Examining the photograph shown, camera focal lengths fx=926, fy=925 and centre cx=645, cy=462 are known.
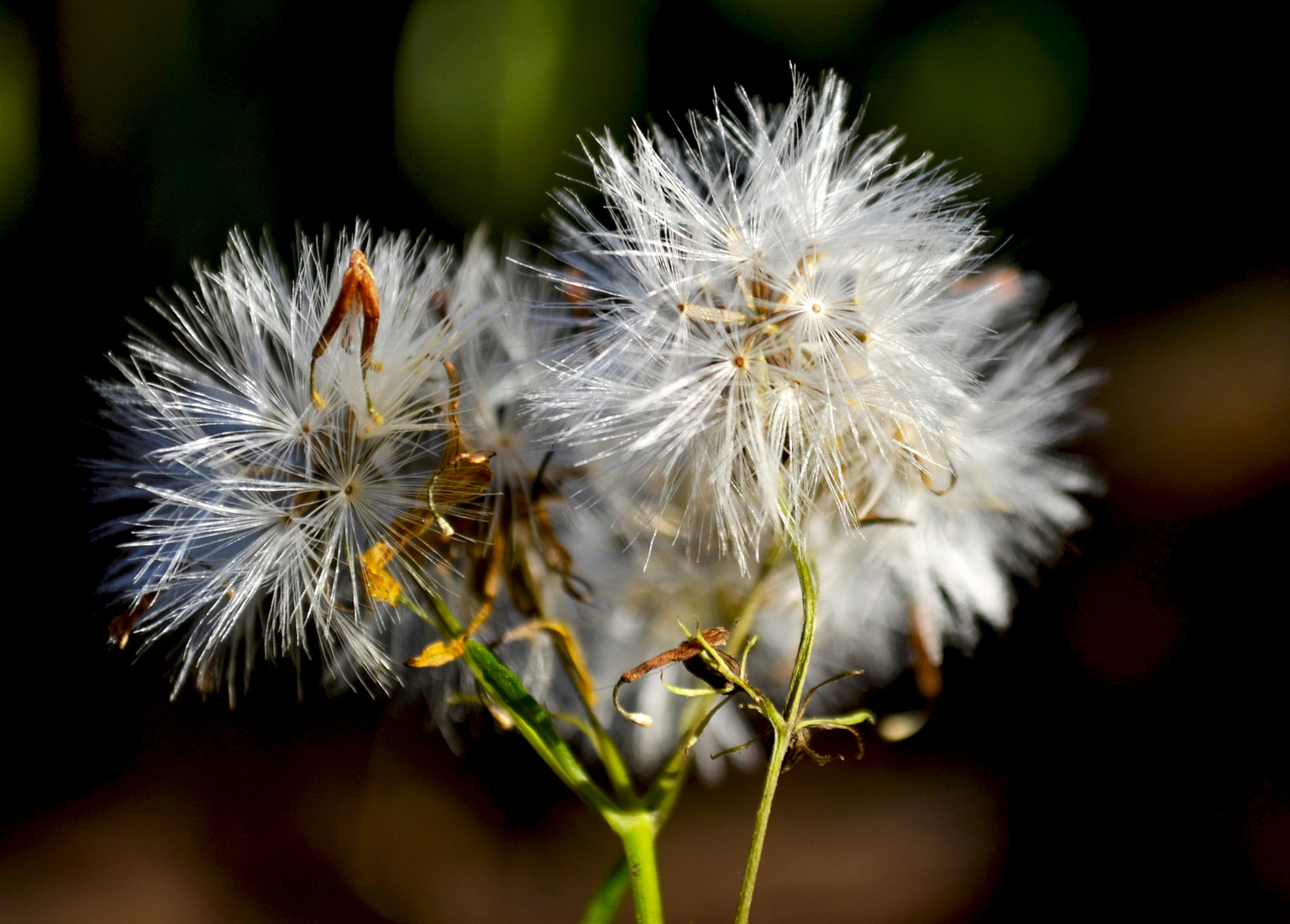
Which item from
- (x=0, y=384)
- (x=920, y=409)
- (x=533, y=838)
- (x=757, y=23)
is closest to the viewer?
(x=920, y=409)

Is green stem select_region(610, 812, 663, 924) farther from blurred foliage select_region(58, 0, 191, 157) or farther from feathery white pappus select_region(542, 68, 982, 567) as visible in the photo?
blurred foliage select_region(58, 0, 191, 157)

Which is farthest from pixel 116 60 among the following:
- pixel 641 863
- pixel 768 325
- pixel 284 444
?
pixel 641 863

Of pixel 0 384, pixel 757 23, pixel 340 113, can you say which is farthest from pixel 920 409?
pixel 0 384

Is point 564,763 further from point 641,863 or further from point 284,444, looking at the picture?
point 284,444

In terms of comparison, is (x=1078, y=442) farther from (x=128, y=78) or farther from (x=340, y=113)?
(x=128, y=78)

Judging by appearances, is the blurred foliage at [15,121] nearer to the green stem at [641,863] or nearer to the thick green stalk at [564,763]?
the thick green stalk at [564,763]

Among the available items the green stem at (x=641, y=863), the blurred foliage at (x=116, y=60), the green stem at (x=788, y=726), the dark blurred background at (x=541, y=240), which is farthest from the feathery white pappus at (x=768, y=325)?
the blurred foliage at (x=116, y=60)

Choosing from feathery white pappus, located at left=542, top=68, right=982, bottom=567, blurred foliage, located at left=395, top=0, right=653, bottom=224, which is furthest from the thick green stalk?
blurred foliage, located at left=395, top=0, right=653, bottom=224
